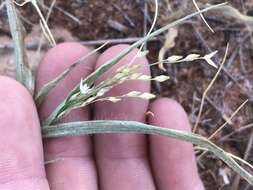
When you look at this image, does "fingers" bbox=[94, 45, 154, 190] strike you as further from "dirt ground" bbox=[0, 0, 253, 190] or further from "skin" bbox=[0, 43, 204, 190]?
"dirt ground" bbox=[0, 0, 253, 190]

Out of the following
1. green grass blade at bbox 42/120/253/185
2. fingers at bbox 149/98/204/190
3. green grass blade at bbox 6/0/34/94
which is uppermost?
green grass blade at bbox 6/0/34/94

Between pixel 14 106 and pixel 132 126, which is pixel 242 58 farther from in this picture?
pixel 14 106

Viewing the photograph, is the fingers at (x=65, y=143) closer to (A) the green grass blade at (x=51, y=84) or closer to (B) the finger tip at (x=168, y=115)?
(A) the green grass blade at (x=51, y=84)

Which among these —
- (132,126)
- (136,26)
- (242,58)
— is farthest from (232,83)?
(132,126)

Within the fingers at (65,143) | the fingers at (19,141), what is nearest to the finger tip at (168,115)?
the fingers at (65,143)

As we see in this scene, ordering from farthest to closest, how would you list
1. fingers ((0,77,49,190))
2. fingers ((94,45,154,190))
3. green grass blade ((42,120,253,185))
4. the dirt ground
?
the dirt ground
fingers ((94,45,154,190))
fingers ((0,77,49,190))
green grass blade ((42,120,253,185))

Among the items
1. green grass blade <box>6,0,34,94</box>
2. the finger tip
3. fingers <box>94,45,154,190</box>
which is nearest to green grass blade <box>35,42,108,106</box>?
green grass blade <box>6,0,34,94</box>
